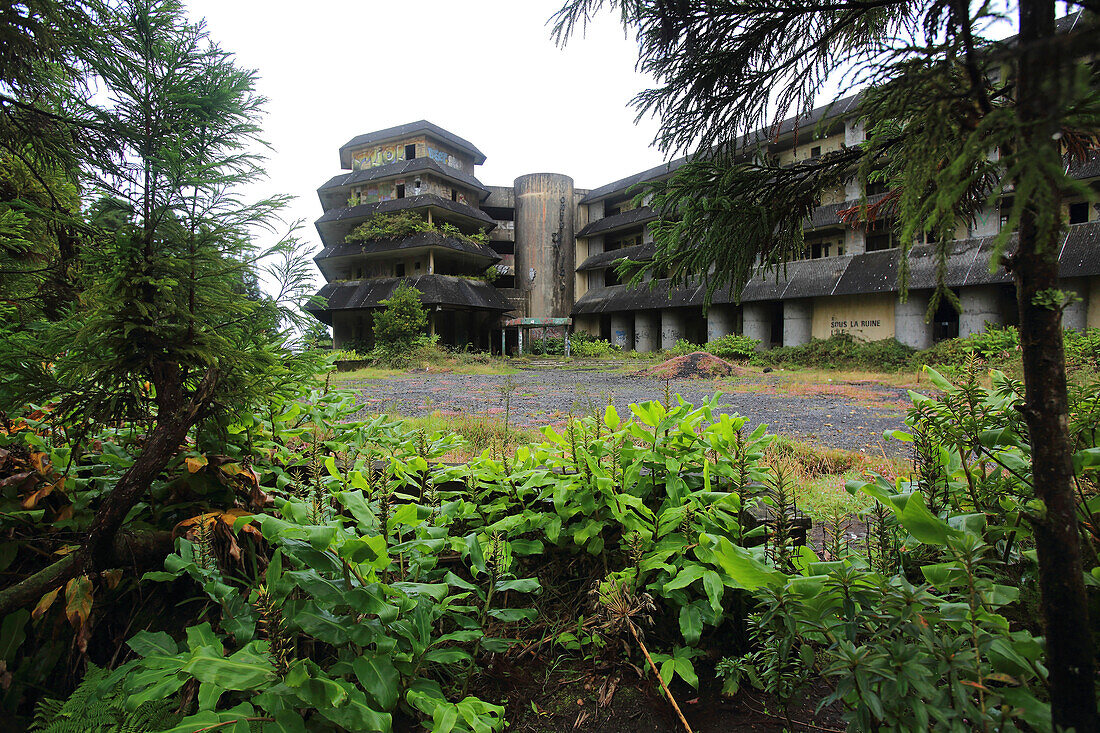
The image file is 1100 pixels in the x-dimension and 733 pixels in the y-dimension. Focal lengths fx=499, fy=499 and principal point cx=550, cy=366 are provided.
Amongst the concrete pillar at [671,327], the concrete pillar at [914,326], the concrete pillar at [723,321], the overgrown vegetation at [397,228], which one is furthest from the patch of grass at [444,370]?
the concrete pillar at [914,326]

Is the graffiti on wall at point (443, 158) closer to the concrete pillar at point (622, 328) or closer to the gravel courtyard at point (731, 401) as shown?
the concrete pillar at point (622, 328)

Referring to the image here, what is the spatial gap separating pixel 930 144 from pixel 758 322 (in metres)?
22.8

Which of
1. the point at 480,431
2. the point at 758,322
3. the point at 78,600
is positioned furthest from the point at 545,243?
the point at 78,600

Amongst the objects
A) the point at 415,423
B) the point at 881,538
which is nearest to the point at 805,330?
the point at 415,423

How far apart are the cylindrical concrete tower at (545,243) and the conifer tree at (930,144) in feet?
91.6

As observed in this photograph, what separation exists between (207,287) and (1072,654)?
298 centimetres

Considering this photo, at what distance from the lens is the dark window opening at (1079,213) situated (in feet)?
52.4

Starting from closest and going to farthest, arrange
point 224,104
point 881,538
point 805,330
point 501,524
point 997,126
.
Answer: point 997,126 < point 881,538 < point 501,524 < point 224,104 < point 805,330

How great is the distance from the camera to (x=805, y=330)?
21094mm

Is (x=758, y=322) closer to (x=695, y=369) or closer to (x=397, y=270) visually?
(x=695, y=369)

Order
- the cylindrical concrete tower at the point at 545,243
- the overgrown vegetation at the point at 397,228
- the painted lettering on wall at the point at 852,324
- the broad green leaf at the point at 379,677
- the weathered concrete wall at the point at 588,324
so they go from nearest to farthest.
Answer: the broad green leaf at the point at 379,677 < the painted lettering on wall at the point at 852,324 < the overgrown vegetation at the point at 397,228 < the weathered concrete wall at the point at 588,324 < the cylindrical concrete tower at the point at 545,243

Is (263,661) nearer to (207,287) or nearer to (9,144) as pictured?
(207,287)

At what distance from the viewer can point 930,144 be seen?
1279 mm

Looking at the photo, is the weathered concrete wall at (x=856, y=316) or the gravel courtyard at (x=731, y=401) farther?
the weathered concrete wall at (x=856, y=316)
